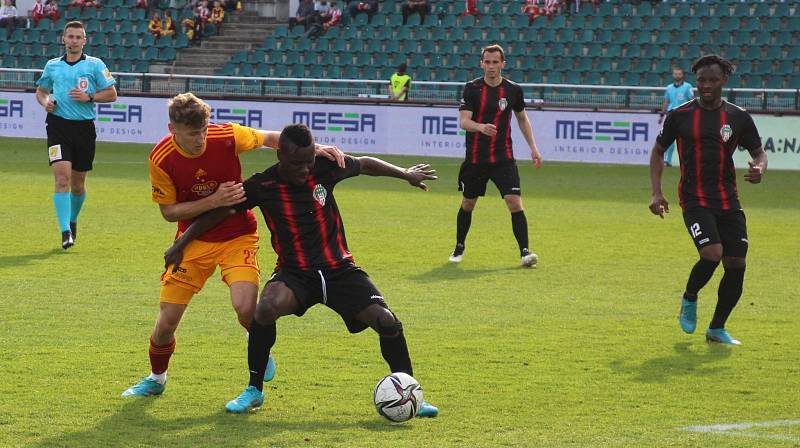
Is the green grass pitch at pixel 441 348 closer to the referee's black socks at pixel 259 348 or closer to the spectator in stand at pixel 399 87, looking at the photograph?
the referee's black socks at pixel 259 348

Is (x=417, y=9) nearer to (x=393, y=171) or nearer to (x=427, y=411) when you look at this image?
(x=393, y=171)

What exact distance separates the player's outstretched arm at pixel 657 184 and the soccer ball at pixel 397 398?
2.76m

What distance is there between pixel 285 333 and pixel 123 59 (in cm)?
2818

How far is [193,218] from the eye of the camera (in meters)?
6.28

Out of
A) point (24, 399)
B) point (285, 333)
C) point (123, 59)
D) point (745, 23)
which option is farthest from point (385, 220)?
point (123, 59)

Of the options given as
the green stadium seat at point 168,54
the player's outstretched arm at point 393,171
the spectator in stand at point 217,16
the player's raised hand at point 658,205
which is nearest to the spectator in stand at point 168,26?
the green stadium seat at point 168,54

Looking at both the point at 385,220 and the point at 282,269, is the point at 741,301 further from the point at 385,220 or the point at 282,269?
the point at 385,220

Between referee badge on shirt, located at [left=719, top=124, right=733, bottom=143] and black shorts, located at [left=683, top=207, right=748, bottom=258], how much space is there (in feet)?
1.53


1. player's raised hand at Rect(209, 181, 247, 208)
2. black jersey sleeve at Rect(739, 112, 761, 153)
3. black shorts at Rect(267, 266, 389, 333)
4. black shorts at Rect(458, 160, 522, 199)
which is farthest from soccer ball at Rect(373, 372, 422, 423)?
black shorts at Rect(458, 160, 522, 199)

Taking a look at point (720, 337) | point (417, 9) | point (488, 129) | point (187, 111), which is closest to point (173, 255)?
point (187, 111)

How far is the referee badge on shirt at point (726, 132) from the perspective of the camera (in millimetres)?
8227

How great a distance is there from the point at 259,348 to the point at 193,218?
71 centimetres

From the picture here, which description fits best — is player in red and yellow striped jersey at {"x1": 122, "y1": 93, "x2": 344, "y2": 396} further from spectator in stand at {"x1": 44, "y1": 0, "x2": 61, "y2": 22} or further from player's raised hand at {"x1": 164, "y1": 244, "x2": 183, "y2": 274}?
spectator in stand at {"x1": 44, "y1": 0, "x2": 61, "y2": 22}

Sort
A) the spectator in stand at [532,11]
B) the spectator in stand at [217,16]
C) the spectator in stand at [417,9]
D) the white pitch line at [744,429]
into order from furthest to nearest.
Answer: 1. the spectator in stand at [217,16]
2. the spectator in stand at [417,9]
3. the spectator in stand at [532,11]
4. the white pitch line at [744,429]
